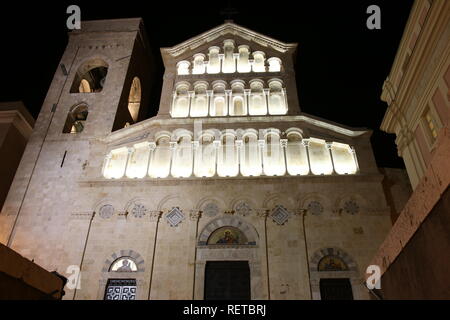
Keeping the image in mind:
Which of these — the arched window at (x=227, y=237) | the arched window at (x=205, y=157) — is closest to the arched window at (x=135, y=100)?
the arched window at (x=205, y=157)

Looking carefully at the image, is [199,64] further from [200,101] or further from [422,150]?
[422,150]

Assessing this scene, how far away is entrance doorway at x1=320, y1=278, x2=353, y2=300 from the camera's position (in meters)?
13.9

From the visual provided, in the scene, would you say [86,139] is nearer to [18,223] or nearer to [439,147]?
[18,223]

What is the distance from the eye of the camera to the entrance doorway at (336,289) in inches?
548

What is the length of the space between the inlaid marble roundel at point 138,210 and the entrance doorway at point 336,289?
26.2 ft

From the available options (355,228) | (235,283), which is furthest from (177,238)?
(355,228)

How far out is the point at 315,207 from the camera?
15844 millimetres

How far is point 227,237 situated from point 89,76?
55.7ft

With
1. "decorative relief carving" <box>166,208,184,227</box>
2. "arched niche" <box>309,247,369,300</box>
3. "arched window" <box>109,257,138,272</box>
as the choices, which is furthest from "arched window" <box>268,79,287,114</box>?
"arched window" <box>109,257,138,272</box>

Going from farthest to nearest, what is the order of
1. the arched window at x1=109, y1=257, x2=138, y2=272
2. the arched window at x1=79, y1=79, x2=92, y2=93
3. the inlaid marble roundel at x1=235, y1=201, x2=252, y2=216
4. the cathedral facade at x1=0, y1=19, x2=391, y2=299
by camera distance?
the arched window at x1=79, y1=79, x2=92, y2=93 → the inlaid marble roundel at x1=235, y1=201, x2=252, y2=216 → the arched window at x1=109, y1=257, x2=138, y2=272 → the cathedral facade at x1=0, y1=19, x2=391, y2=299

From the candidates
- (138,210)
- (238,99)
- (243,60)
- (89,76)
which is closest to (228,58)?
(243,60)

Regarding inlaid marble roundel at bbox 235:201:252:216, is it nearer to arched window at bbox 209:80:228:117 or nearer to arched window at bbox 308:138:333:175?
→ arched window at bbox 308:138:333:175

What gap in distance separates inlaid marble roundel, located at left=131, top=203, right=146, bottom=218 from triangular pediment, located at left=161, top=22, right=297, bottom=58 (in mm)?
10586
